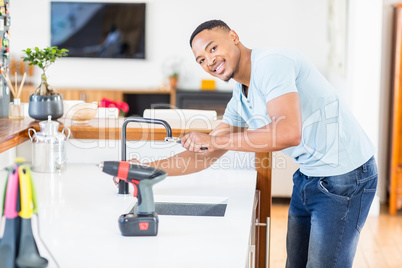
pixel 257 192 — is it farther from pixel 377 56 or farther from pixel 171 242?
pixel 377 56

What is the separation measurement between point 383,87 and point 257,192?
3022 millimetres

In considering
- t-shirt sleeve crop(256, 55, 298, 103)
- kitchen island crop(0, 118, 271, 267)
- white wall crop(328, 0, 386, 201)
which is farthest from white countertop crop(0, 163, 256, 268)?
white wall crop(328, 0, 386, 201)

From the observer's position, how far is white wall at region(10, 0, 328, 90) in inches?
279

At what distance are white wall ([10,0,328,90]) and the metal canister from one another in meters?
4.71

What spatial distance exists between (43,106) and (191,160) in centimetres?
75

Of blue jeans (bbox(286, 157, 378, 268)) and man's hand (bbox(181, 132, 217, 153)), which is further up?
man's hand (bbox(181, 132, 217, 153))

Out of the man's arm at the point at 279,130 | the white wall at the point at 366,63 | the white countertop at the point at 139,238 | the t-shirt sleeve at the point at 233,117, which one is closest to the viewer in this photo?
the white countertop at the point at 139,238

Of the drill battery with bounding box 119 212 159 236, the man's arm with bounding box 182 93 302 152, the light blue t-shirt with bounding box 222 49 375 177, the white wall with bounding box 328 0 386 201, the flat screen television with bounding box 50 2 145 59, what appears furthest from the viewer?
the flat screen television with bounding box 50 2 145 59

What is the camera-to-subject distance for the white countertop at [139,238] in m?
1.61

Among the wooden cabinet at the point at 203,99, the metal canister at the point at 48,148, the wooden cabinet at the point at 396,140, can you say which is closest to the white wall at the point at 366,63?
the wooden cabinet at the point at 396,140

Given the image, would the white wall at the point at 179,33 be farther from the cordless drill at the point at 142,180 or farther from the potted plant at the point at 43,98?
the cordless drill at the point at 142,180

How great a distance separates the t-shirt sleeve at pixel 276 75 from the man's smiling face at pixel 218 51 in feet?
0.51

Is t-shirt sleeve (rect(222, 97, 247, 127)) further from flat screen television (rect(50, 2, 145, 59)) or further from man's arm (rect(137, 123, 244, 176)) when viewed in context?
flat screen television (rect(50, 2, 145, 59))

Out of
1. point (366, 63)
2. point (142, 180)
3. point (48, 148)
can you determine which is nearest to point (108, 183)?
point (48, 148)
